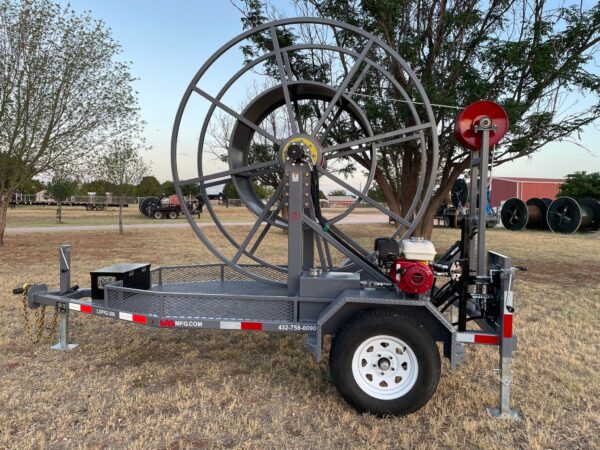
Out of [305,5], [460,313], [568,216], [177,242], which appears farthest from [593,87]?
[568,216]

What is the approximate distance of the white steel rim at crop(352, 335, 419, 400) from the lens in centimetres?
342

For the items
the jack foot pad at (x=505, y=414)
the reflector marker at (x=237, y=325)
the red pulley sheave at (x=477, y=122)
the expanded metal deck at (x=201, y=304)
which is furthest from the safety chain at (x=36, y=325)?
the red pulley sheave at (x=477, y=122)

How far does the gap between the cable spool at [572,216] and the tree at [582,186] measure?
9998mm

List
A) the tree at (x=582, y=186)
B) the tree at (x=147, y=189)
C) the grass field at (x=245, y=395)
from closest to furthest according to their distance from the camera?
the grass field at (x=245, y=395)
the tree at (x=582, y=186)
the tree at (x=147, y=189)

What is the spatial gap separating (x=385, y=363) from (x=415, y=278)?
0.71 meters

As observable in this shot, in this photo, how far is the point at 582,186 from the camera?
33.8m

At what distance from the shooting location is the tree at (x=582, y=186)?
3316 cm

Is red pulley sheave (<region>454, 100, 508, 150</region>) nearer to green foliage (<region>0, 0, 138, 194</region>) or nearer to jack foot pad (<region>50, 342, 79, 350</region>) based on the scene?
jack foot pad (<region>50, 342, 79, 350</region>)

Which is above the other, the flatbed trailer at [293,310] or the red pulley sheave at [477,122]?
the red pulley sheave at [477,122]

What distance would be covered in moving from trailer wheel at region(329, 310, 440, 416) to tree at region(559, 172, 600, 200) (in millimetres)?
36398

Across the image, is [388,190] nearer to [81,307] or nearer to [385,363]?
[385,363]

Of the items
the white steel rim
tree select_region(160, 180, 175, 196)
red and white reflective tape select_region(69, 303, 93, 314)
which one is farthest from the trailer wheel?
tree select_region(160, 180, 175, 196)

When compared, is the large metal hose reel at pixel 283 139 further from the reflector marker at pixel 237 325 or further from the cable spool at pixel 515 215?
the cable spool at pixel 515 215

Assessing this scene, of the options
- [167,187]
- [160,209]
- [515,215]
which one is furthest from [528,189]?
[167,187]
